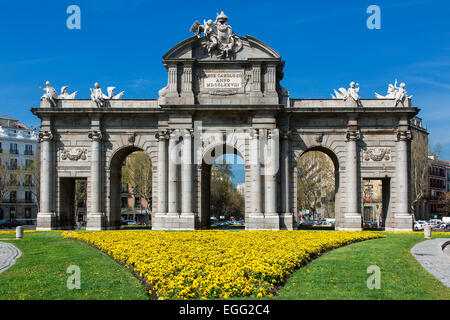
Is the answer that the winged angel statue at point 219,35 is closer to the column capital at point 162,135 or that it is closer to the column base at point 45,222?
the column capital at point 162,135

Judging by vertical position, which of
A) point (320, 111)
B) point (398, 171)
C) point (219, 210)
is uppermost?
point (320, 111)

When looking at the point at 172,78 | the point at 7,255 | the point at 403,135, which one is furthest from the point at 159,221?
the point at 403,135

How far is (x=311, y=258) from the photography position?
23.3 meters

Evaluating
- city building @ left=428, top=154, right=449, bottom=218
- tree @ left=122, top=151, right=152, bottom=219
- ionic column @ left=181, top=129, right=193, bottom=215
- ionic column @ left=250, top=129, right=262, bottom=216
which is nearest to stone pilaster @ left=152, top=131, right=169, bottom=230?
ionic column @ left=181, top=129, right=193, bottom=215

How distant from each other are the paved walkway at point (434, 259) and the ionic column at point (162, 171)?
66.5 feet

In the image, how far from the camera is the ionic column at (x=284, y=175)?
40.7m

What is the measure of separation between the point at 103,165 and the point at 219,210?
5504cm

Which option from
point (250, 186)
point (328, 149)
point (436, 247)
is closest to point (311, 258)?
point (436, 247)

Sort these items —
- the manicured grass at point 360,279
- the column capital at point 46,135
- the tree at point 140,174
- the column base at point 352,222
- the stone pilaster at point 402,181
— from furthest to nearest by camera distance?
the tree at point 140,174 < the column capital at point 46,135 < the stone pilaster at point 402,181 < the column base at point 352,222 < the manicured grass at point 360,279

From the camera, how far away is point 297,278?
17.8 metres
